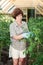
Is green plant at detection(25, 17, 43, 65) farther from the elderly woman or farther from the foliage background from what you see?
the elderly woman

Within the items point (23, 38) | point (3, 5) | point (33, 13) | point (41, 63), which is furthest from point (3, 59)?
point (33, 13)

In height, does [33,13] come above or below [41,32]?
below

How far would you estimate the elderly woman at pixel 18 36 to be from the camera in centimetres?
526

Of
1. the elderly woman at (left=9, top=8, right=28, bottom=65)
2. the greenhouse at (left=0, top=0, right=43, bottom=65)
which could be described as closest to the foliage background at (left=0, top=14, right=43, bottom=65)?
the greenhouse at (left=0, top=0, right=43, bottom=65)

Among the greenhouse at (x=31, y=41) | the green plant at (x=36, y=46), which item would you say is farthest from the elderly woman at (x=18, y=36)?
the green plant at (x=36, y=46)

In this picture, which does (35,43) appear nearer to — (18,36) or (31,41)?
(31,41)

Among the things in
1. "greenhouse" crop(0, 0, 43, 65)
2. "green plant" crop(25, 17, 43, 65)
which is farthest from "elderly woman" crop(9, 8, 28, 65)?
"green plant" crop(25, 17, 43, 65)

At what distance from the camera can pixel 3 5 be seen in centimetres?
812

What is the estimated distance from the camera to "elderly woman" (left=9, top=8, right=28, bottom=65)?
5.26 meters

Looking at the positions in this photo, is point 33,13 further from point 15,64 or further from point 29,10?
point 15,64

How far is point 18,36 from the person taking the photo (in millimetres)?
5230

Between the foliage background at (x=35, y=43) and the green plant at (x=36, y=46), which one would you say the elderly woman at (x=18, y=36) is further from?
the green plant at (x=36, y=46)

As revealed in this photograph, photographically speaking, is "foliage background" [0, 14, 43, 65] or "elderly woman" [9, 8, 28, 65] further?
"elderly woman" [9, 8, 28, 65]

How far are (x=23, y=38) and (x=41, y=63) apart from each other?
0.66m
